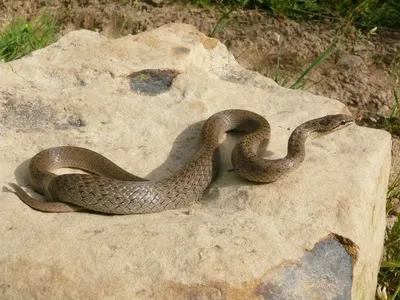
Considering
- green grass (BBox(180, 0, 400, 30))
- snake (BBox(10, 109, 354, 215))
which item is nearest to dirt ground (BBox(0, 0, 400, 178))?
green grass (BBox(180, 0, 400, 30))

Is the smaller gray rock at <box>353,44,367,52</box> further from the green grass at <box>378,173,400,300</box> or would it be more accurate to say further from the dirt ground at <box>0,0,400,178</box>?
the green grass at <box>378,173,400,300</box>

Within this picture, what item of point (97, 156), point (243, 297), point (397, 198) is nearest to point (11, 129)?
point (97, 156)

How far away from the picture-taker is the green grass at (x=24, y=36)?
23.9 ft

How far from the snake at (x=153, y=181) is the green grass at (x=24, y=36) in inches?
111

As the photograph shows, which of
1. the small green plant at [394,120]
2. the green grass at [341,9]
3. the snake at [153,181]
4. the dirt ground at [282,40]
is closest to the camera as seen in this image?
the snake at [153,181]

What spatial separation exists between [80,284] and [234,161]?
169cm

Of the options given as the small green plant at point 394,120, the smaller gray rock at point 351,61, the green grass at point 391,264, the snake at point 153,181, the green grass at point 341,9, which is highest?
the green grass at point 341,9

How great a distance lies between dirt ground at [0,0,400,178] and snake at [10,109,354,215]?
281cm

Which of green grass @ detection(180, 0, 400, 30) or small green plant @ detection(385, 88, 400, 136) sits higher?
green grass @ detection(180, 0, 400, 30)

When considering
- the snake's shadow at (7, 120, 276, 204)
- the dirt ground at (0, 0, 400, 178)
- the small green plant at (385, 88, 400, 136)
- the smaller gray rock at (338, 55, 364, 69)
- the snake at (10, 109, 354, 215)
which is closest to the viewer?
the snake at (10, 109, 354, 215)

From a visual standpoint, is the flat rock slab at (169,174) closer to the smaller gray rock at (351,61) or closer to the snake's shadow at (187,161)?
the snake's shadow at (187,161)

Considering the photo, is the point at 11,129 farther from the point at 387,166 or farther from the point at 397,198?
the point at 397,198

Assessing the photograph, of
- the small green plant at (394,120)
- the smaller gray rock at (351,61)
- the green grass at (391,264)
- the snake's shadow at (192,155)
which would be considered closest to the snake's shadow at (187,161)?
the snake's shadow at (192,155)

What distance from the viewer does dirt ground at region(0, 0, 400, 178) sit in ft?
25.8
